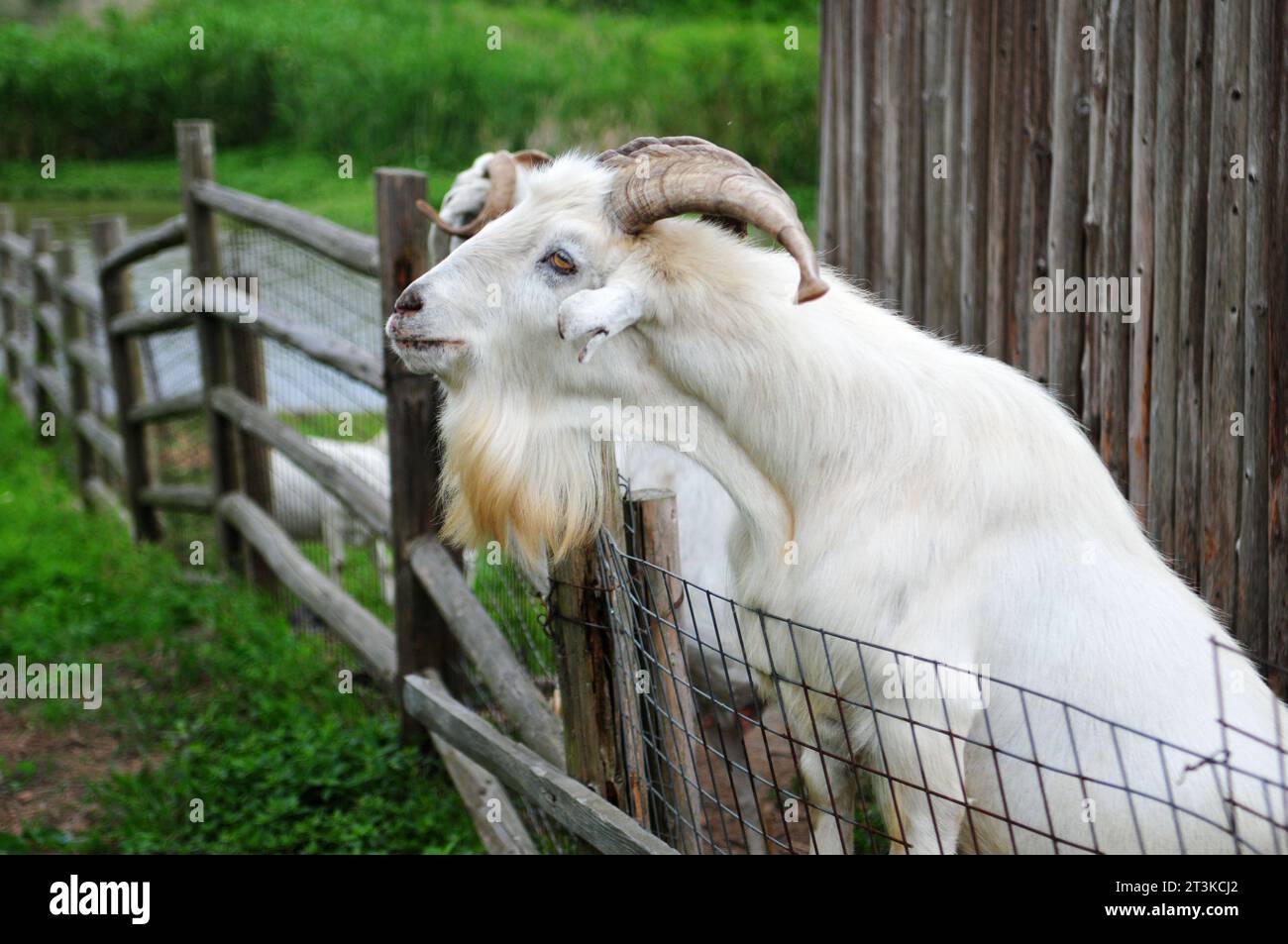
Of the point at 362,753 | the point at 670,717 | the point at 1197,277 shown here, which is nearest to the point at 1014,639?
the point at 670,717

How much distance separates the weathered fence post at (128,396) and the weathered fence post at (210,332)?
1011mm

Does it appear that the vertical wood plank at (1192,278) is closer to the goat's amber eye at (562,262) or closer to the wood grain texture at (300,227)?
the goat's amber eye at (562,262)

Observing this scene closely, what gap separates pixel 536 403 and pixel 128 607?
4381 mm

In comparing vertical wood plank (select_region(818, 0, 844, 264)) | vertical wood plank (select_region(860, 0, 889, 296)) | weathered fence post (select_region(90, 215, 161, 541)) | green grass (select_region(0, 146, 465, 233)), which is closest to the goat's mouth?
vertical wood plank (select_region(860, 0, 889, 296))

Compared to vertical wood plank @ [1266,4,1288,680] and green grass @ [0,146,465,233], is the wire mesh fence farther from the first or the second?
green grass @ [0,146,465,233]

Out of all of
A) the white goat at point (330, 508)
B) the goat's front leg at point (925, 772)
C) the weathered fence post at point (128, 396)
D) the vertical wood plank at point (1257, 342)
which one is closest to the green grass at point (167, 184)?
the weathered fence post at point (128, 396)

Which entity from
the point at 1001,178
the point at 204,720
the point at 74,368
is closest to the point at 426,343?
the point at 1001,178

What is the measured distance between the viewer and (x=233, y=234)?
6.82 metres

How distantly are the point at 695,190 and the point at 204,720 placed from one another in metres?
3.72

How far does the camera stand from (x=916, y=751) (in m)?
2.88

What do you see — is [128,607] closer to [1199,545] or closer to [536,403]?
[536,403]

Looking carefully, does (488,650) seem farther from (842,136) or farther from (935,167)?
(842,136)

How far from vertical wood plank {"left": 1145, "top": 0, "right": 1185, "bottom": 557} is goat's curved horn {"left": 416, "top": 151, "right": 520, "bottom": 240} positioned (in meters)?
1.84

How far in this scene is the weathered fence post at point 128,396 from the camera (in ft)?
26.0
